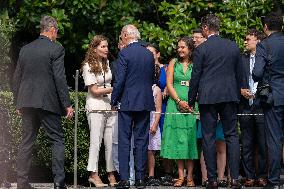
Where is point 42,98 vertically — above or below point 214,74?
below

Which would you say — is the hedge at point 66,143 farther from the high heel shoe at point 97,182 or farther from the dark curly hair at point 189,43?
the dark curly hair at point 189,43

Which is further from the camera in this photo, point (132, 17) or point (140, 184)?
point (132, 17)

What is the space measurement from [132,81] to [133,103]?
1.02 feet

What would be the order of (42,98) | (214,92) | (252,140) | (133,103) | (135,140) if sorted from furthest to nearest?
(252,140) < (135,140) < (133,103) < (214,92) < (42,98)

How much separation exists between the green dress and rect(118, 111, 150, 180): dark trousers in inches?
44.8

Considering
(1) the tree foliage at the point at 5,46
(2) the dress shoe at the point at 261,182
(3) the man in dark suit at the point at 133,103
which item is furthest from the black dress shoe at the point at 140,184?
(1) the tree foliage at the point at 5,46

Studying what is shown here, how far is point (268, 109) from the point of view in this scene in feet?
43.8

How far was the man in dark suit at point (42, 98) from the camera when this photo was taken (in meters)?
13.1

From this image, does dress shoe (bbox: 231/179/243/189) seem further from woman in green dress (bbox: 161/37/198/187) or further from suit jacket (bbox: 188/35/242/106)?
woman in green dress (bbox: 161/37/198/187)

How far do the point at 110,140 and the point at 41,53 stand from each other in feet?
7.02

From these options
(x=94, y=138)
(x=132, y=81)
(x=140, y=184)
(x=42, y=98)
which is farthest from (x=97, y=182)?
(x=42, y=98)

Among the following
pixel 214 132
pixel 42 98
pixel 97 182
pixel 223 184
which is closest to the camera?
pixel 42 98

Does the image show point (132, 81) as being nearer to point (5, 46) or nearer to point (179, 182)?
point (179, 182)

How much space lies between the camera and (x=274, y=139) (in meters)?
13.3
